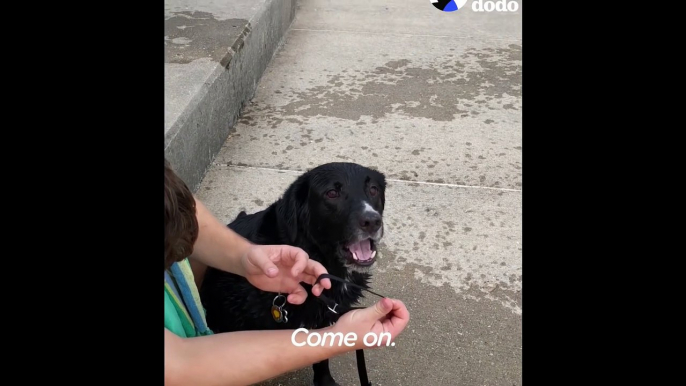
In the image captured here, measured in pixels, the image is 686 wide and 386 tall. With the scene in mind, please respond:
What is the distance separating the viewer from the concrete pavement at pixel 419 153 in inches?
102

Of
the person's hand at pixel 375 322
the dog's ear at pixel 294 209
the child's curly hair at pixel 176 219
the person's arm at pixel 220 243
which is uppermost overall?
the child's curly hair at pixel 176 219

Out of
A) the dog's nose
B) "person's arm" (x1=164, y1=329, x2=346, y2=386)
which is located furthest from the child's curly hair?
the dog's nose

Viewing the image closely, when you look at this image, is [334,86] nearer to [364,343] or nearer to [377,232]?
[377,232]

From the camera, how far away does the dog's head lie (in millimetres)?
2301

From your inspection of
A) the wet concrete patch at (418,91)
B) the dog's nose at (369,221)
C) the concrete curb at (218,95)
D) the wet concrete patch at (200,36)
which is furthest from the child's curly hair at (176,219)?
the wet concrete patch at (418,91)

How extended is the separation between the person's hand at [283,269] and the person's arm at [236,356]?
8.7 inches

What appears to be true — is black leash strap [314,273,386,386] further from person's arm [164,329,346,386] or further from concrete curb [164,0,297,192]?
concrete curb [164,0,297,192]

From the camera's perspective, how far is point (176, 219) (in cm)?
155

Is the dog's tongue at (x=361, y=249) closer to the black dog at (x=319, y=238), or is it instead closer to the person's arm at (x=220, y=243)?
the black dog at (x=319, y=238)

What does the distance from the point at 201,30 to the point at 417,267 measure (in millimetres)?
2296

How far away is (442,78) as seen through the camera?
4902mm

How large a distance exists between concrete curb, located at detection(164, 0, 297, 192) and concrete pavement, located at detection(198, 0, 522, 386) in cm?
9

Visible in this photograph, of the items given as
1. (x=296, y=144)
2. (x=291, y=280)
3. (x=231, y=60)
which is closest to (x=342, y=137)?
(x=296, y=144)

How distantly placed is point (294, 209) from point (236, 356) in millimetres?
803
